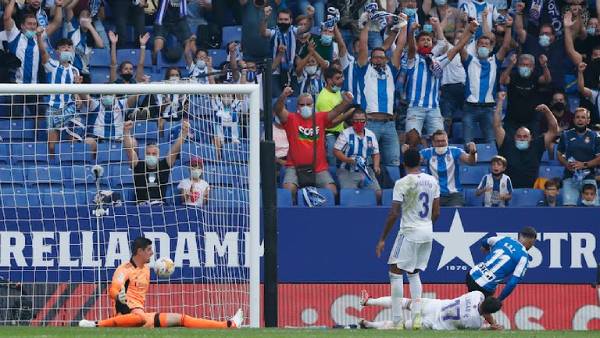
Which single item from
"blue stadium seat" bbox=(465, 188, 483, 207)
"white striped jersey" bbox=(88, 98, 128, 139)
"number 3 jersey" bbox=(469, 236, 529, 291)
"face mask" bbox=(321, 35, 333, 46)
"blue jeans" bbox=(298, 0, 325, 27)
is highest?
"blue jeans" bbox=(298, 0, 325, 27)

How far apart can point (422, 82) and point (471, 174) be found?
1462mm

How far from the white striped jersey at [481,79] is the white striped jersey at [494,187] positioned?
187 cm

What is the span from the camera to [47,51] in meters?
19.6

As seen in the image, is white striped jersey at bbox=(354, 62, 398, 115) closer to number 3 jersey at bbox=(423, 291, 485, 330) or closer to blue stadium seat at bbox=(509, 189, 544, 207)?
blue stadium seat at bbox=(509, 189, 544, 207)

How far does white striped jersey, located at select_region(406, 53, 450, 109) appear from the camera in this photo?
19.6m

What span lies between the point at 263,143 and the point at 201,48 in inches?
231

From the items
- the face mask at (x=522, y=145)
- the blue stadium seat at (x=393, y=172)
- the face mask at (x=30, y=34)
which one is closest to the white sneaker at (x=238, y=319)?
the blue stadium seat at (x=393, y=172)

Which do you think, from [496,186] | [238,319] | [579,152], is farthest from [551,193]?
[238,319]

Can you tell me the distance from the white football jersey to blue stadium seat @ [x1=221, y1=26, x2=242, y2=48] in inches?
274

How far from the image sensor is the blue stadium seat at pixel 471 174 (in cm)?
1919

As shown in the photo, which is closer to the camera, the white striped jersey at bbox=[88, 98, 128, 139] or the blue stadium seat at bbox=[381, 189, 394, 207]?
the white striped jersey at bbox=[88, 98, 128, 139]

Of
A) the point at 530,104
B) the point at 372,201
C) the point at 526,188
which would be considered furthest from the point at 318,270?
the point at 530,104

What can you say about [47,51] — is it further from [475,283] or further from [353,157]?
[475,283]

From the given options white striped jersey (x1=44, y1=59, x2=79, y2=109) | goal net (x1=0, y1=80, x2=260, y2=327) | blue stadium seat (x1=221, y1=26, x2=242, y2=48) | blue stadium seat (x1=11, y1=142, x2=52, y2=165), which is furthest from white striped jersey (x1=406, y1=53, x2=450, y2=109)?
blue stadium seat (x1=11, y1=142, x2=52, y2=165)
